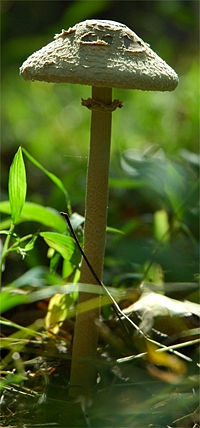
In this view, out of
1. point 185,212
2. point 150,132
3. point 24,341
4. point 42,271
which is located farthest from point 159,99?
point 24,341

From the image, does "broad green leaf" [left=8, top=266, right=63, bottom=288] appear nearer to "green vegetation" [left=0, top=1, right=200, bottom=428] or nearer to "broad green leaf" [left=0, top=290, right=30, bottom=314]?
"green vegetation" [left=0, top=1, right=200, bottom=428]

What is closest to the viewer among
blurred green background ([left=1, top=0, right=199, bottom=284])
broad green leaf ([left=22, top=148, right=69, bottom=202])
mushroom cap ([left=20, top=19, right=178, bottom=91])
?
mushroom cap ([left=20, top=19, right=178, bottom=91])

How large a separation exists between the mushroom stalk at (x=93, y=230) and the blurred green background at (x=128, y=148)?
93 millimetres

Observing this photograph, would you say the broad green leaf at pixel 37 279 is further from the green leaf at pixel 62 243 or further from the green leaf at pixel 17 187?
the green leaf at pixel 17 187

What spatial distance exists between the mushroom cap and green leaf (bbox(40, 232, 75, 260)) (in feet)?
1.70

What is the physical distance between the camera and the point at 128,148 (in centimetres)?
407

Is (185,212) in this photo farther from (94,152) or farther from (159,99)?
(159,99)

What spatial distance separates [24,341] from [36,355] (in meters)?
0.08

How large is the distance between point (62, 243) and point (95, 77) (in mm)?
623

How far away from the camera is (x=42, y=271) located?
231cm

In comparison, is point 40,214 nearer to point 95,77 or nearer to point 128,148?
point 95,77

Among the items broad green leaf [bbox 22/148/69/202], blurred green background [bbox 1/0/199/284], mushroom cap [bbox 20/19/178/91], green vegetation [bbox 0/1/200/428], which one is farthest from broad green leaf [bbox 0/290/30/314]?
mushroom cap [bbox 20/19/178/91]

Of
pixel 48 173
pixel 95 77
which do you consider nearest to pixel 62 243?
pixel 48 173

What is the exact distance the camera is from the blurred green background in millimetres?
2559
